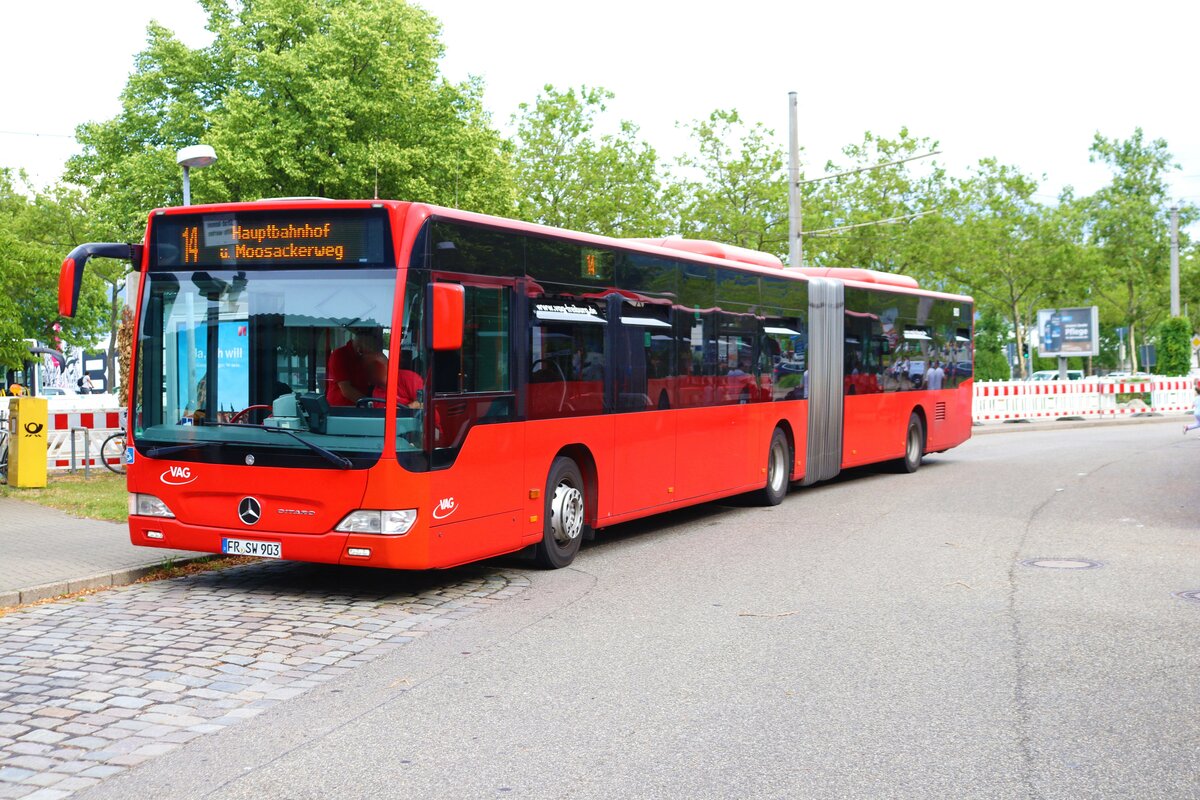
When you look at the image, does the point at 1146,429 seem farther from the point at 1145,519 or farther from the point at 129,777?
the point at 129,777

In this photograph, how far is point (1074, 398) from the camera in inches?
1684

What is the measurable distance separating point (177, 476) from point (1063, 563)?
23.8 ft

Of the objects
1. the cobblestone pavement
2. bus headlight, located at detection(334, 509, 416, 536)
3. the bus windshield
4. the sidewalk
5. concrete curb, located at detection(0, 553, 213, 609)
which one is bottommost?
the cobblestone pavement

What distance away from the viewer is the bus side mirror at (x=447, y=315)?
903 centimetres

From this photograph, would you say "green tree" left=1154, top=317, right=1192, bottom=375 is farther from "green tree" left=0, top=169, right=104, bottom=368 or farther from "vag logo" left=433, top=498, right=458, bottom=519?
"vag logo" left=433, top=498, right=458, bottom=519

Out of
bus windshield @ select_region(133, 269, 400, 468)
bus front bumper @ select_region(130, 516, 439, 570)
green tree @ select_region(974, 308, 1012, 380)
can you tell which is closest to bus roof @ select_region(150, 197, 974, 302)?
bus windshield @ select_region(133, 269, 400, 468)

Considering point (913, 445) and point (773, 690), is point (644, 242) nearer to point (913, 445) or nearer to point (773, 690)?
point (773, 690)

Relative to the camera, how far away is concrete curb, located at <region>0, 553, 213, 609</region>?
927 centimetres

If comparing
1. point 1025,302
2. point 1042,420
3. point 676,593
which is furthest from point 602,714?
point 1025,302

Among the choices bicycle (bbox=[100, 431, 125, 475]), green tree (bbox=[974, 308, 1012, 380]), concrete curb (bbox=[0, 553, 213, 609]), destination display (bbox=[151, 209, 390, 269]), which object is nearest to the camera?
destination display (bbox=[151, 209, 390, 269])

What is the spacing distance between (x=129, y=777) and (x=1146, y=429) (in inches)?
1426

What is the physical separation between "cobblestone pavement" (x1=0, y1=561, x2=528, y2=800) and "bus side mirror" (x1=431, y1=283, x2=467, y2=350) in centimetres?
187

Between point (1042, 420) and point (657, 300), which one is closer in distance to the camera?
point (657, 300)

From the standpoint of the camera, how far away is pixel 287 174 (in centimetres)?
3384
